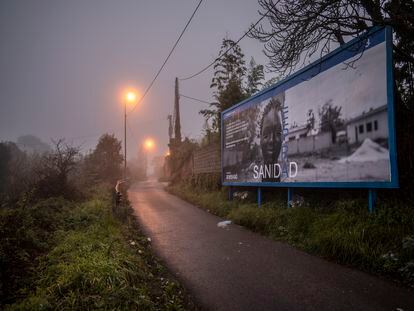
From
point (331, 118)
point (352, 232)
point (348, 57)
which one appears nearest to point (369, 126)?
point (331, 118)

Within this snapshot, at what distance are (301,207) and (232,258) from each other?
2649mm

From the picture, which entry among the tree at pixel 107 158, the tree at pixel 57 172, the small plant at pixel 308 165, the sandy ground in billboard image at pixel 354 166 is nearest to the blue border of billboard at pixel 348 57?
the sandy ground in billboard image at pixel 354 166

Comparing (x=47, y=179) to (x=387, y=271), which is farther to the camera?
(x=47, y=179)

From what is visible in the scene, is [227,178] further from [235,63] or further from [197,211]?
[235,63]

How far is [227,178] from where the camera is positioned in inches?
432

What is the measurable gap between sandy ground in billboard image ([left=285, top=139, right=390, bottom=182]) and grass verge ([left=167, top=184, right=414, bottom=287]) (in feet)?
1.91

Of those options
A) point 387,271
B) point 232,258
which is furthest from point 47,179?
point 387,271

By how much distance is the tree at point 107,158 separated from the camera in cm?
2720

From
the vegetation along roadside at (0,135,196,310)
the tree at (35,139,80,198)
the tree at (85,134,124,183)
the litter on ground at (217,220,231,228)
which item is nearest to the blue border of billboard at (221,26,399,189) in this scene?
the litter on ground at (217,220,231,228)

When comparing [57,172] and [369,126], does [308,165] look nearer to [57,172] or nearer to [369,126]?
[369,126]

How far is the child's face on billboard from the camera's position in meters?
8.01

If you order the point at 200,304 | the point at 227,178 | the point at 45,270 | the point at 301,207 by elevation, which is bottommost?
the point at 200,304

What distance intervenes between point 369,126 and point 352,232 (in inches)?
87.5

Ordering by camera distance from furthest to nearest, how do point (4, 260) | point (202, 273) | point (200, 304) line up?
point (202, 273), point (4, 260), point (200, 304)
